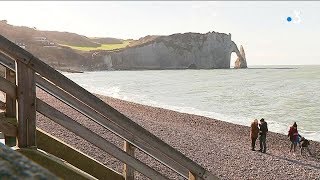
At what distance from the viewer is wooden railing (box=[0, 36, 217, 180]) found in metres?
2.94

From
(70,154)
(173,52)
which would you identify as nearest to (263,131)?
(70,154)

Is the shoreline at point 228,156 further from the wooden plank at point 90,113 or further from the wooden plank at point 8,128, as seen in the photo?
the wooden plank at point 8,128

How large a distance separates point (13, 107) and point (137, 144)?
1.35 meters

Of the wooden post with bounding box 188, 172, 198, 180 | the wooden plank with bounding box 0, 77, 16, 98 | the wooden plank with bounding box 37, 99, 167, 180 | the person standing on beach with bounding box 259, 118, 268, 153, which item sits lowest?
the person standing on beach with bounding box 259, 118, 268, 153

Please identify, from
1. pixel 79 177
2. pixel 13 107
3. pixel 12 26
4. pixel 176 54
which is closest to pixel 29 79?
pixel 13 107

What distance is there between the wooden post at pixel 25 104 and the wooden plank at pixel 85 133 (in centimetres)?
9

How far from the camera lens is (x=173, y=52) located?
150625 mm

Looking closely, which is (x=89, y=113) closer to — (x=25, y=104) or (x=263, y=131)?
(x=25, y=104)

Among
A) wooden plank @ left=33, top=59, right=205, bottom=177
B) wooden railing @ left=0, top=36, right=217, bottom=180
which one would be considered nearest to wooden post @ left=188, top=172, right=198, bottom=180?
wooden plank @ left=33, top=59, right=205, bottom=177

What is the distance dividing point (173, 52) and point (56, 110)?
148 metres

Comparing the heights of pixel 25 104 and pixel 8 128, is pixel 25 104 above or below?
above

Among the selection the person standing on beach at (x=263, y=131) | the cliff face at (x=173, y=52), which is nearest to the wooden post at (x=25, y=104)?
the person standing on beach at (x=263, y=131)

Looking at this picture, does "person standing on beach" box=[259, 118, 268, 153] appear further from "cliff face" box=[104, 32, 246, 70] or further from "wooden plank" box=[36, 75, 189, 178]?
"cliff face" box=[104, 32, 246, 70]

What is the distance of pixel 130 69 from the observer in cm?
15500
